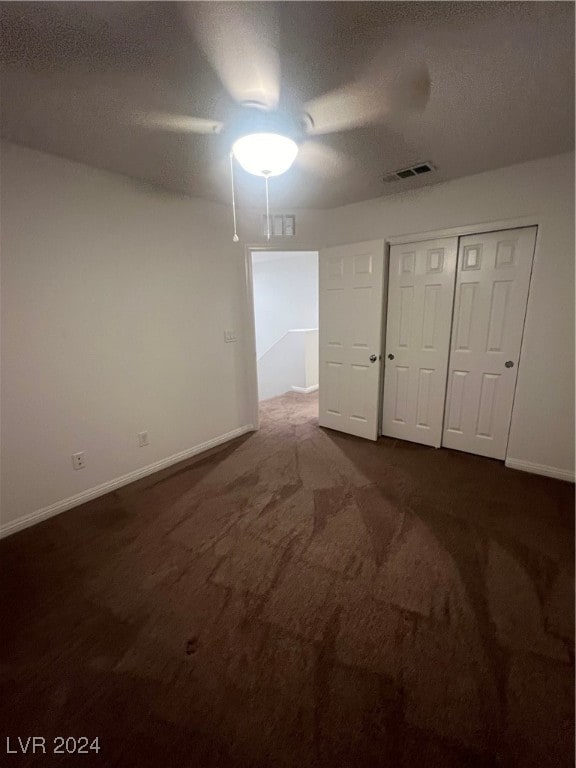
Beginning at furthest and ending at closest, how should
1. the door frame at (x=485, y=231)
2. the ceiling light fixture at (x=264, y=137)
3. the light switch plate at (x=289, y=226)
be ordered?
the light switch plate at (x=289, y=226) → the door frame at (x=485, y=231) → the ceiling light fixture at (x=264, y=137)

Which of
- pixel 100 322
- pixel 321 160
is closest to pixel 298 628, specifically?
pixel 100 322

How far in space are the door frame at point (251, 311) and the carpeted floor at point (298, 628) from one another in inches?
52.1

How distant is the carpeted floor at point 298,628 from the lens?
105 centimetres

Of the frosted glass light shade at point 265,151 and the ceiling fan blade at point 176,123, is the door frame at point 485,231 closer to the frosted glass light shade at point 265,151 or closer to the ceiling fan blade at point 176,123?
the frosted glass light shade at point 265,151

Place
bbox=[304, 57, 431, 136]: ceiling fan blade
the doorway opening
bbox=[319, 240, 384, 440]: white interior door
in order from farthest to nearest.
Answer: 1. the doorway opening
2. bbox=[319, 240, 384, 440]: white interior door
3. bbox=[304, 57, 431, 136]: ceiling fan blade

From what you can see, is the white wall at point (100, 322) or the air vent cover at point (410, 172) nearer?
the white wall at point (100, 322)

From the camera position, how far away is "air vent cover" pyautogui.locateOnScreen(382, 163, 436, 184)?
89.7 inches

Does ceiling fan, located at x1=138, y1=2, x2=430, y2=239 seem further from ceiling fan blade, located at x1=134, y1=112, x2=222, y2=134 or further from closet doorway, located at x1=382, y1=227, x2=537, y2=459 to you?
closet doorway, located at x1=382, y1=227, x2=537, y2=459

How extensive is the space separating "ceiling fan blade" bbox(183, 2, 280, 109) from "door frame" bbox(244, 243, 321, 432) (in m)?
1.77

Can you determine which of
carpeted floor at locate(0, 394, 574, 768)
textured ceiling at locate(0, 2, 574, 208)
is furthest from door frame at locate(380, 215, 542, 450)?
carpeted floor at locate(0, 394, 574, 768)

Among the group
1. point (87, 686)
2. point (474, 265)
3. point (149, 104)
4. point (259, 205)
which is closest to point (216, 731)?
point (87, 686)

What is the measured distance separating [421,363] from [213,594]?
256 centimetres

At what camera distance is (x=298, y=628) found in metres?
1.40

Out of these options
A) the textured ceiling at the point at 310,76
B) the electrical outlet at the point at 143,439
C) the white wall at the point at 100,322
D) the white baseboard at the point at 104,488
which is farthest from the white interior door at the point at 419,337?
the electrical outlet at the point at 143,439
